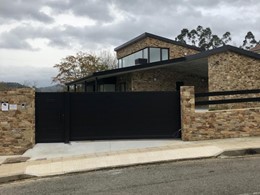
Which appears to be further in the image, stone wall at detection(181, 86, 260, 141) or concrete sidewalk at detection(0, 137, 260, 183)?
stone wall at detection(181, 86, 260, 141)

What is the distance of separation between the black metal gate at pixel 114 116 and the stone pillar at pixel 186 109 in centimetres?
34

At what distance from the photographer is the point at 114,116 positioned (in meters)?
13.4

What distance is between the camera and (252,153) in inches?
420

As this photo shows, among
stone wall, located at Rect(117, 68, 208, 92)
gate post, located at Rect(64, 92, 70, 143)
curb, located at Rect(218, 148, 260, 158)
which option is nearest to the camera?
curb, located at Rect(218, 148, 260, 158)

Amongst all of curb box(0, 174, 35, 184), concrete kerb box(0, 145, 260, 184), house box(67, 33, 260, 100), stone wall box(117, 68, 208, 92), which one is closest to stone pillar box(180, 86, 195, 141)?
concrete kerb box(0, 145, 260, 184)

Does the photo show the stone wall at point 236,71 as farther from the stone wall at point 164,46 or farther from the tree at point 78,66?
the tree at point 78,66

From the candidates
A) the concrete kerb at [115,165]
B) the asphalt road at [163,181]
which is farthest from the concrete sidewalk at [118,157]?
the asphalt road at [163,181]

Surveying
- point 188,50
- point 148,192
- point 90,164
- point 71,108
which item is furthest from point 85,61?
point 148,192

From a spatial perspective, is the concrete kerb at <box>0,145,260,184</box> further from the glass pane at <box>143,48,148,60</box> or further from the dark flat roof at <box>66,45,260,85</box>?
the glass pane at <box>143,48,148,60</box>

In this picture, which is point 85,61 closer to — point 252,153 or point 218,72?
point 218,72

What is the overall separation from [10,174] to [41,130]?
13.1 feet

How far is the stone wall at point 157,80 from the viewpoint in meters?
24.2

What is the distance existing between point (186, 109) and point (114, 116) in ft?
8.44

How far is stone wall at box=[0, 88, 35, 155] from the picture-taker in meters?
12.5
